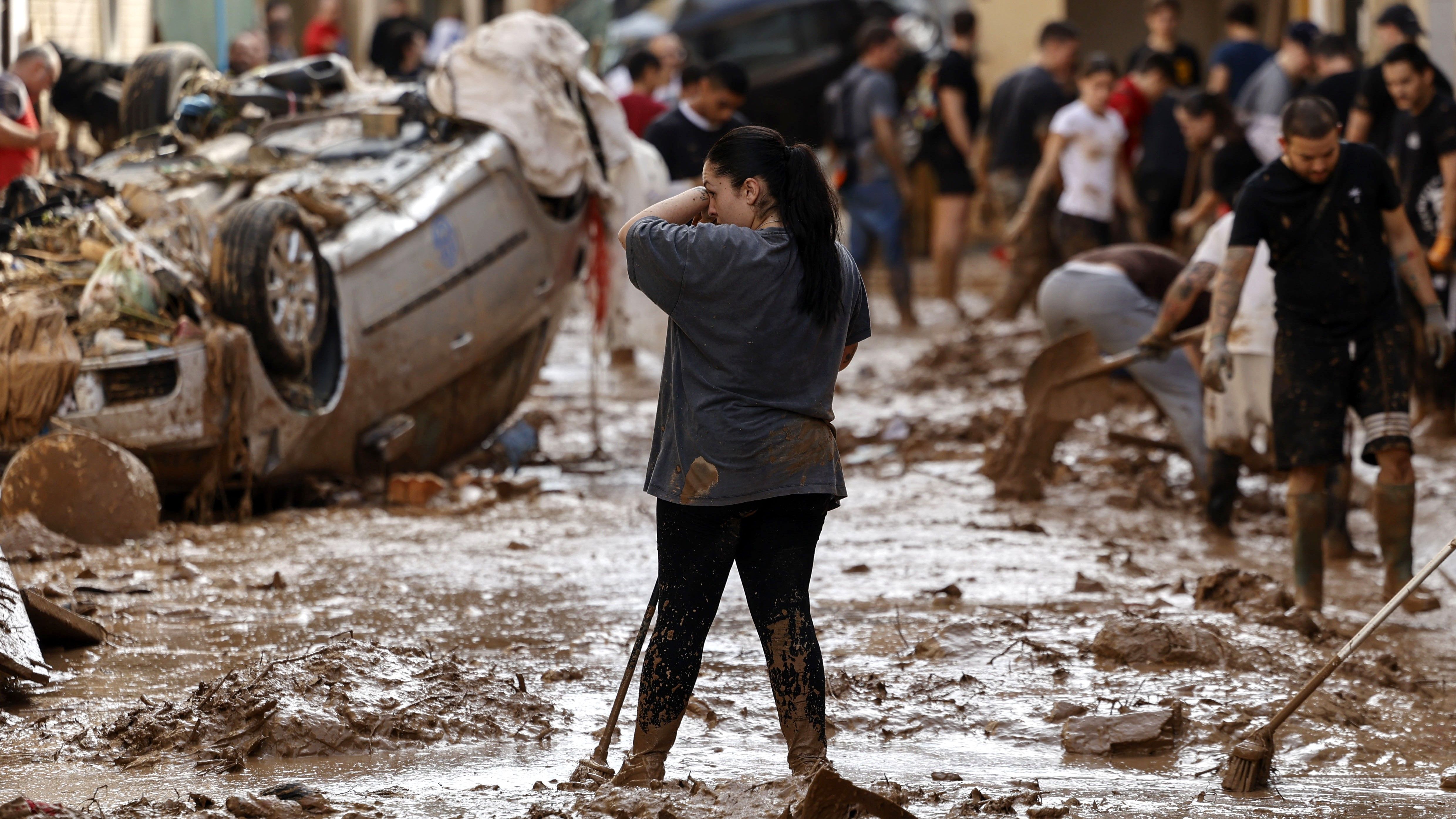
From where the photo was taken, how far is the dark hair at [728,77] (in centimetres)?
898

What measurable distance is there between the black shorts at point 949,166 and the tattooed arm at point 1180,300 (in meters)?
6.99

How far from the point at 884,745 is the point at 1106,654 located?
105 centimetres

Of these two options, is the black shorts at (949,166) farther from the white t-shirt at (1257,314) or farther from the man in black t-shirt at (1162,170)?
the white t-shirt at (1257,314)

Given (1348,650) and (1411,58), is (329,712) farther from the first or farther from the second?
(1411,58)

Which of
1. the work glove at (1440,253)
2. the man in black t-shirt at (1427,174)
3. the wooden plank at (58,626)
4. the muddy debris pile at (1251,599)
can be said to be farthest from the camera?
the work glove at (1440,253)

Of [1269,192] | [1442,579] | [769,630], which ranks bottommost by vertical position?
[1442,579]

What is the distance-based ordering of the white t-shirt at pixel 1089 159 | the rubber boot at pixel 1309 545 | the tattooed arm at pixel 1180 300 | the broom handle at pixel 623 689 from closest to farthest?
the broom handle at pixel 623 689, the rubber boot at pixel 1309 545, the tattooed arm at pixel 1180 300, the white t-shirt at pixel 1089 159

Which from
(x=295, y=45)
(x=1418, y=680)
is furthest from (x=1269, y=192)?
(x=295, y=45)

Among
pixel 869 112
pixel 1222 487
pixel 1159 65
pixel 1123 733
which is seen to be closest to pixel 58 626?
pixel 1123 733

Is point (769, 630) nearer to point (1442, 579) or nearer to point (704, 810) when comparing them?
point (704, 810)

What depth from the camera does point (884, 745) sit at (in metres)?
4.37

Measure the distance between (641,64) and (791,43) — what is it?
24.1 feet

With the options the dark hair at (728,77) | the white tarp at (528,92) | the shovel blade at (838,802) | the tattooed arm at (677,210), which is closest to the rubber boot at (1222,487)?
the dark hair at (728,77)

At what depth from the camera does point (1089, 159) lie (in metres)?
12.3
